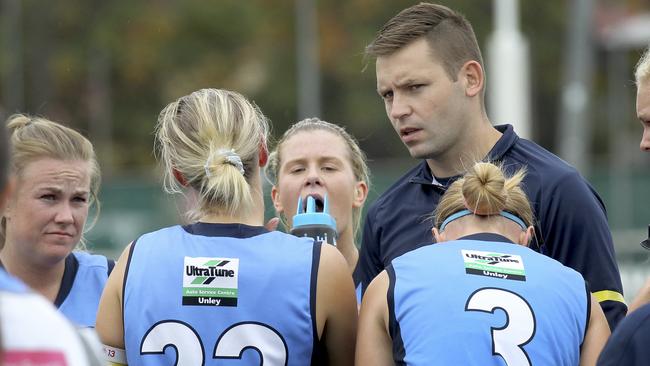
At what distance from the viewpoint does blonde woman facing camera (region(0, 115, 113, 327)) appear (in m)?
4.86

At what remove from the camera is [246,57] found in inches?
1398

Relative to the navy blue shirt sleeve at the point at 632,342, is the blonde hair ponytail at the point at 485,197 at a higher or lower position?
higher

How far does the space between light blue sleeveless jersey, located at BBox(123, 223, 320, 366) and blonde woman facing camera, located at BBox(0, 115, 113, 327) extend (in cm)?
96

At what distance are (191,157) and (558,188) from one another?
141 cm

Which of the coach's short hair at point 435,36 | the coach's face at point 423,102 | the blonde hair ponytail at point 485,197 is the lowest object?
the blonde hair ponytail at point 485,197

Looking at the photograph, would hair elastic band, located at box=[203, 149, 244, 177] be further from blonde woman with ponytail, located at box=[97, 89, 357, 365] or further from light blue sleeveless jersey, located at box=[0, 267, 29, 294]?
light blue sleeveless jersey, located at box=[0, 267, 29, 294]

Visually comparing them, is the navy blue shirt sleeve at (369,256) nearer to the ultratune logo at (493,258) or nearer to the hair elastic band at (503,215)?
the hair elastic band at (503,215)

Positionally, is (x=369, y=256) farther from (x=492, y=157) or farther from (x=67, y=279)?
(x=67, y=279)

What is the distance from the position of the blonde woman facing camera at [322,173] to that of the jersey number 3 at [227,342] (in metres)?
1.46

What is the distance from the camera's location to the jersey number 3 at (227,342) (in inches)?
150

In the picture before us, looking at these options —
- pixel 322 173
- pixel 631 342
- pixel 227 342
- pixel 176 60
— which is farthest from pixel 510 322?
pixel 176 60

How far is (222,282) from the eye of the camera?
3.85 m

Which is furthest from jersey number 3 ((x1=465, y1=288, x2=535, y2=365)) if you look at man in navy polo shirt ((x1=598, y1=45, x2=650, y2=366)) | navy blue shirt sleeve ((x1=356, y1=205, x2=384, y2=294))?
navy blue shirt sleeve ((x1=356, y1=205, x2=384, y2=294))

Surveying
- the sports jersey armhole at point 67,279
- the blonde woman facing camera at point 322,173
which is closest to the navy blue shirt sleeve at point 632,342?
the blonde woman facing camera at point 322,173
